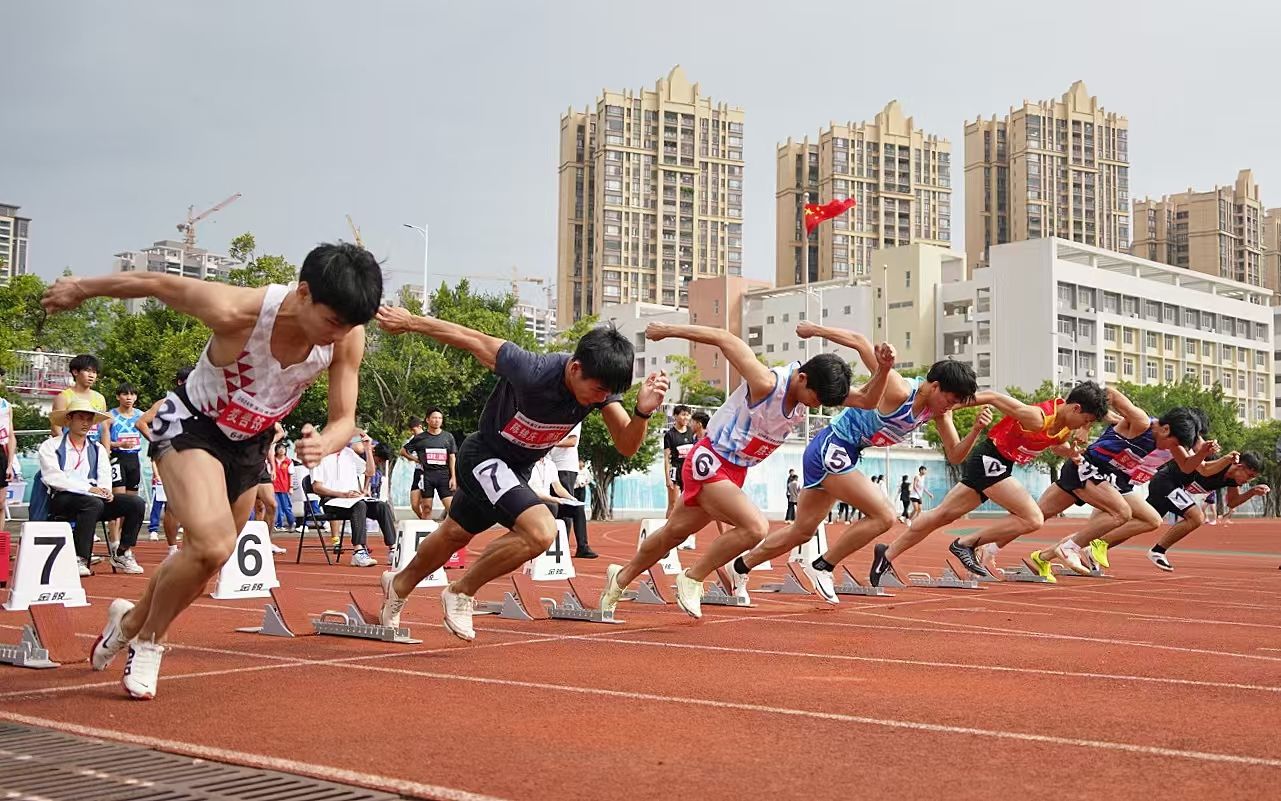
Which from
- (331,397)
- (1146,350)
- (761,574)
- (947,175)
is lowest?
(761,574)

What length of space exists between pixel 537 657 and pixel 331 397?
1.95 metres

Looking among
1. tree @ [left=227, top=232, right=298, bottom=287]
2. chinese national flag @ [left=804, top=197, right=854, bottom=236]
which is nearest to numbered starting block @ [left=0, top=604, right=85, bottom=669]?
tree @ [left=227, top=232, right=298, bottom=287]

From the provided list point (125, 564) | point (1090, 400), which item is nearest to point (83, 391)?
point (125, 564)

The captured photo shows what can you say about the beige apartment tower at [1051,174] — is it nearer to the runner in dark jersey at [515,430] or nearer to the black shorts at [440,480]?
the black shorts at [440,480]

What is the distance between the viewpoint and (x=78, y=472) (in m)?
11.7

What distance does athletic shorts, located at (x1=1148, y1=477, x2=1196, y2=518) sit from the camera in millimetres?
15547

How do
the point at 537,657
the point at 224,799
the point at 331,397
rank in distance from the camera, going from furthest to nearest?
1. the point at 537,657
2. the point at 331,397
3. the point at 224,799

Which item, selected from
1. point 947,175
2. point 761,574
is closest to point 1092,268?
point 947,175

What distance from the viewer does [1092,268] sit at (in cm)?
9206

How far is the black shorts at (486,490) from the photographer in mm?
6754

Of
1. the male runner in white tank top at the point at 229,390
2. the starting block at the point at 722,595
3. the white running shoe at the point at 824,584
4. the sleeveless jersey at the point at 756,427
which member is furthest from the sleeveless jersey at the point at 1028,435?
the male runner in white tank top at the point at 229,390

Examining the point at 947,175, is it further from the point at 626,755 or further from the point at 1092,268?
the point at 626,755

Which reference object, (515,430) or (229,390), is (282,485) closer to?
(515,430)

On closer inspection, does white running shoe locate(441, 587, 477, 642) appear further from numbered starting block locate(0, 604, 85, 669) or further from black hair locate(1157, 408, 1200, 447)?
black hair locate(1157, 408, 1200, 447)
